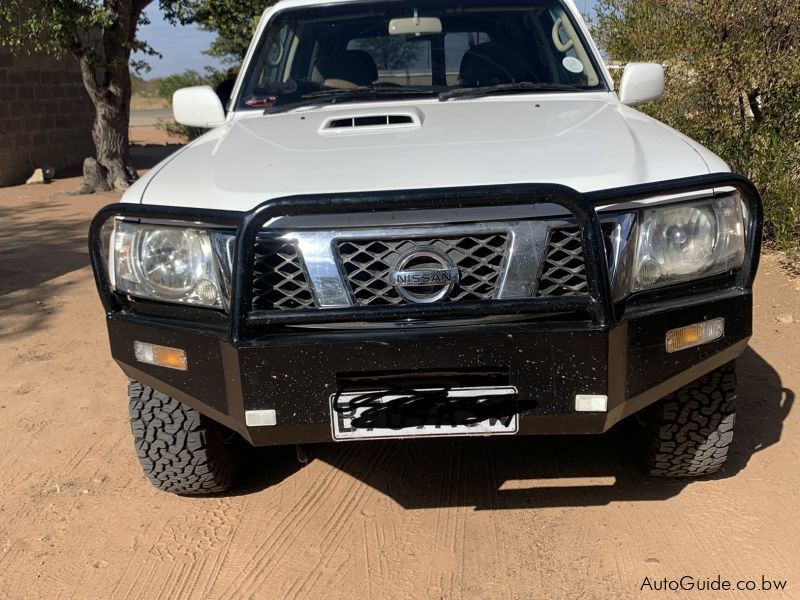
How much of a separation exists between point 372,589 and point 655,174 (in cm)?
149

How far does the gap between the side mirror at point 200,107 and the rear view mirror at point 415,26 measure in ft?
2.87

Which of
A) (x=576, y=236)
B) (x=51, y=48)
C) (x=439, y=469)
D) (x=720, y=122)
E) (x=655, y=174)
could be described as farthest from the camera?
(x=51, y=48)

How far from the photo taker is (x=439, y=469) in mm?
3449

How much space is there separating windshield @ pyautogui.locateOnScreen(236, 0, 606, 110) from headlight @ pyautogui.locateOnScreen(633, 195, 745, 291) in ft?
4.38

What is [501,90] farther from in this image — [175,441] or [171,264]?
[175,441]

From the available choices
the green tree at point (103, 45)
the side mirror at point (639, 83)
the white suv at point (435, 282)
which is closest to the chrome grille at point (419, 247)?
the white suv at point (435, 282)

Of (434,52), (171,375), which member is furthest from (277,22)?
(171,375)

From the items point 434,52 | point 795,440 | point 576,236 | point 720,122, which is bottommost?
point 795,440

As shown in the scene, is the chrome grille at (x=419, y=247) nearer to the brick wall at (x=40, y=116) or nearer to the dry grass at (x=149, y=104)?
the brick wall at (x=40, y=116)

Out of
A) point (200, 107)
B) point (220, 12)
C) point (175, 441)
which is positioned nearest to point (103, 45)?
point (220, 12)

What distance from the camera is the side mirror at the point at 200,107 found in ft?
12.3

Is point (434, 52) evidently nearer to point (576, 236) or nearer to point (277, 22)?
point (277, 22)

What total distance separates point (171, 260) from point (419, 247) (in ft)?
2.47

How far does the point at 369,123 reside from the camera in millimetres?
3277
